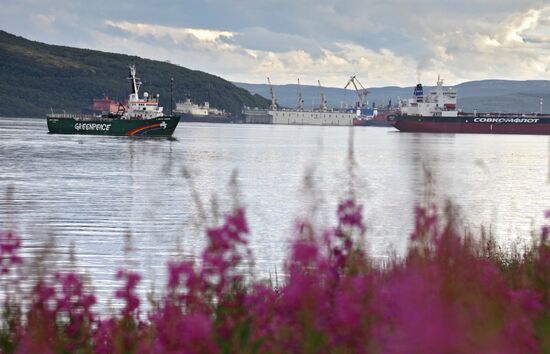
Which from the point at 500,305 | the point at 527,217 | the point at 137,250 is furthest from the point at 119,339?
the point at 527,217

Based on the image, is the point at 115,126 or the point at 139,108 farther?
the point at 115,126

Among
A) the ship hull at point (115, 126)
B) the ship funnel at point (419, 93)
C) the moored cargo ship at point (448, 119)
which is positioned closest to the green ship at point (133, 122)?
the ship hull at point (115, 126)

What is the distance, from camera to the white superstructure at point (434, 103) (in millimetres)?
141375

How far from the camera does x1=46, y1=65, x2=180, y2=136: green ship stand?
9094 cm

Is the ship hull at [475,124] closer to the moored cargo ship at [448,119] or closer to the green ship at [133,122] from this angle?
the moored cargo ship at [448,119]

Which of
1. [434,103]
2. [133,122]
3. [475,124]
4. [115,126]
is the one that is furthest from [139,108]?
[475,124]

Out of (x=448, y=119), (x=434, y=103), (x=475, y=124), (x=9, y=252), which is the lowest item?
(x=475, y=124)

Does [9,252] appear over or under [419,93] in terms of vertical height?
over

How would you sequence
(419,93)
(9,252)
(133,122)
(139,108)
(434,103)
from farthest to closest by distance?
(419,93)
(434,103)
(139,108)
(133,122)
(9,252)

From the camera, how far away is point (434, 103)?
144m

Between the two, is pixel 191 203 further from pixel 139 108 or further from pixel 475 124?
pixel 475 124

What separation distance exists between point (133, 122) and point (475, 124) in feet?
251

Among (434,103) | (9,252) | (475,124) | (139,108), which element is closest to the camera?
(9,252)

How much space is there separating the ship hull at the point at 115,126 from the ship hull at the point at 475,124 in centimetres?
6151
